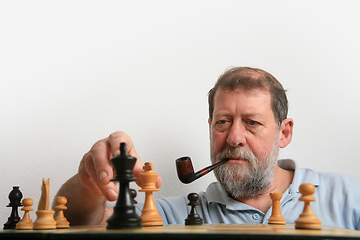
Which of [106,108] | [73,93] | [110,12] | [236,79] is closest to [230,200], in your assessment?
[236,79]

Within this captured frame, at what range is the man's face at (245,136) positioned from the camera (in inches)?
65.9

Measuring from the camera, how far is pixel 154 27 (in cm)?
204

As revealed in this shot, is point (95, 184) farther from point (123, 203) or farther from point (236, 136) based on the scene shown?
point (236, 136)

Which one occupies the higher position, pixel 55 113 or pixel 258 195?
pixel 55 113

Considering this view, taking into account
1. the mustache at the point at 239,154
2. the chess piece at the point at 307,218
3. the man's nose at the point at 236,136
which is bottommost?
the chess piece at the point at 307,218

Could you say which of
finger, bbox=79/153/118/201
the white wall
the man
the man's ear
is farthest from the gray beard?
finger, bbox=79/153/118/201

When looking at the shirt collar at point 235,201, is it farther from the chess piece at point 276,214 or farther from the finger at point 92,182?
the finger at point 92,182

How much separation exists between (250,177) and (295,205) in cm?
25

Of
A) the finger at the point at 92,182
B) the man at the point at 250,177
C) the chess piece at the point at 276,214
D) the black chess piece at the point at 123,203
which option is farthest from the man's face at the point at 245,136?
the black chess piece at the point at 123,203

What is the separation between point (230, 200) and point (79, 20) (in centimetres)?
133

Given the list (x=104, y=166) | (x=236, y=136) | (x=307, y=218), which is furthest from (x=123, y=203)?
(x=236, y=136)

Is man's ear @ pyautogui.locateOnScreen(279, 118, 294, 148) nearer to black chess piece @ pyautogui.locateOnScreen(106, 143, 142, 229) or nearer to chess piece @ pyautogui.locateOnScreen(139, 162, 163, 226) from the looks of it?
chess piece @ pyautogui.locateOnScreen(139, 162, 163, 226)

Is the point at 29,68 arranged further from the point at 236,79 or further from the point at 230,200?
the point at 230,200

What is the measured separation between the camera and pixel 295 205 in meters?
1.57
